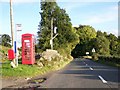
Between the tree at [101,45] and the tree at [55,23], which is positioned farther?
the tree at [101,45]

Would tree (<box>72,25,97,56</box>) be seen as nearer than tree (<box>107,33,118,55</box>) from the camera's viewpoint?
No

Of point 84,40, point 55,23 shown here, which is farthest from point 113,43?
point 55,23

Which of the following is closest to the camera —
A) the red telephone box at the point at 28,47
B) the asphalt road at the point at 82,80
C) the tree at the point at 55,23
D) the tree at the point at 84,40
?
the asphalt road at the point at 82,80

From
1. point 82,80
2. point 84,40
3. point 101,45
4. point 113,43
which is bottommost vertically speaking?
point 82,80

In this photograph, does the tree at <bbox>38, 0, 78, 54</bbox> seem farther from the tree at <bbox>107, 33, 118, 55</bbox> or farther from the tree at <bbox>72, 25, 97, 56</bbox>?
the tree at <bbox>72, 25, 97, 56</bbox>

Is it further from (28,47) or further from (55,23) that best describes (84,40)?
(28,47)

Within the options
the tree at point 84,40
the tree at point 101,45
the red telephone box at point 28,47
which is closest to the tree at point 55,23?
the red telephone box at point 28,47

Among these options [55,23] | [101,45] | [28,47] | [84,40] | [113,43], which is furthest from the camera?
[84,40]

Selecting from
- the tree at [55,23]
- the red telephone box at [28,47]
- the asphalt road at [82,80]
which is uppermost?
the tree at [55,23]

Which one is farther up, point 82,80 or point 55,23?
point 55,23

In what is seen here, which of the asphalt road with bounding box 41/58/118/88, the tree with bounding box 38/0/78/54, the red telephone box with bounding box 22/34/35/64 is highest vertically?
the tree with bounding box 38/0/78/54

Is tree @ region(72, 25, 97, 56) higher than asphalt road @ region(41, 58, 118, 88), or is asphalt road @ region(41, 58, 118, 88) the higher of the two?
tree @ region(72, 25, 97, 56)

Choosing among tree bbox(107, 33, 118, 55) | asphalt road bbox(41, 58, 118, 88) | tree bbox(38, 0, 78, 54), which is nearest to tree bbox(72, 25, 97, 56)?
tree bbox(107, 33, 118, 55)

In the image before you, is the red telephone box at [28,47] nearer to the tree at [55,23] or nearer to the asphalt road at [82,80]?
the asphalt road at [82,80]
